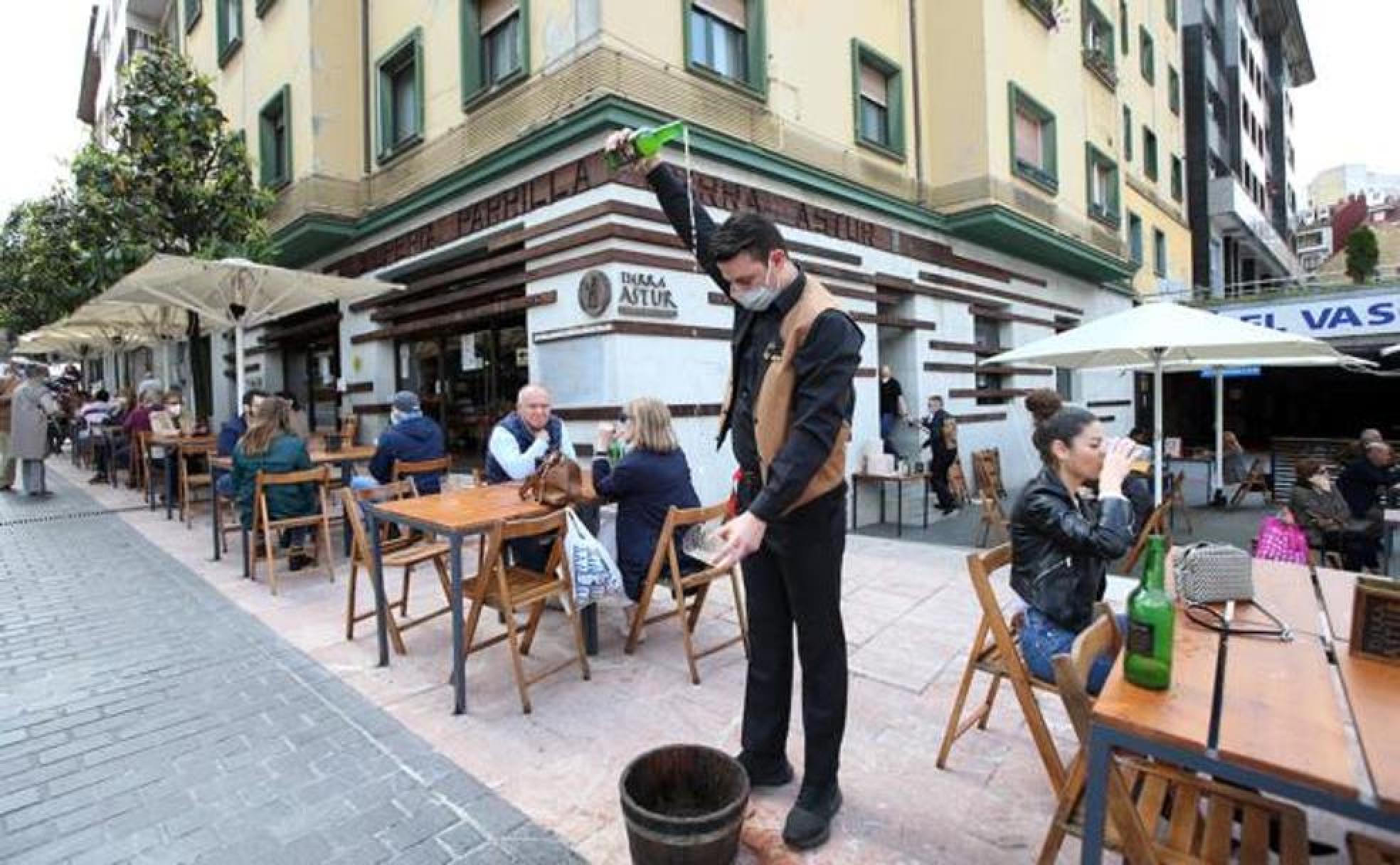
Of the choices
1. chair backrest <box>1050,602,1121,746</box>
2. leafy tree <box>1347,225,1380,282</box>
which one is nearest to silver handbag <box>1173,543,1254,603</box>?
chair backrest <box>1050,602,1121,746</box>

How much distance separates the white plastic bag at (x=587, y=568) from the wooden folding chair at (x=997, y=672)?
→ 1.78 m

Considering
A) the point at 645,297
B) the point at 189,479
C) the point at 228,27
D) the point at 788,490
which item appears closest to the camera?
the point at 788,490

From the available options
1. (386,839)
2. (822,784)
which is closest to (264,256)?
(386,839)

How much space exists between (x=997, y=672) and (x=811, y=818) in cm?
96

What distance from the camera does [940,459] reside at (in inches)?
375

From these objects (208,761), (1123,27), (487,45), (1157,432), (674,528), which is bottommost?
(208,761)

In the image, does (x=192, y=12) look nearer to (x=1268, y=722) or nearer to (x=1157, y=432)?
(x=1157, y=432)

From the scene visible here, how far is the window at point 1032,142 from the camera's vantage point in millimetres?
11445

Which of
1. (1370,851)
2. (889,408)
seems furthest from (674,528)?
(889,408)

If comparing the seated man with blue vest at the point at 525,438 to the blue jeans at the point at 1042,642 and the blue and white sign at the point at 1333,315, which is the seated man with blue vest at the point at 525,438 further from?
the blue and white sign at the point at 1333,315

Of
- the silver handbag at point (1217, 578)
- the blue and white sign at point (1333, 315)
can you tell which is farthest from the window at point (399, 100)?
the blue and white sign at point (1333, 315)

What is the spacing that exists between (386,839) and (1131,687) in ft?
7.70

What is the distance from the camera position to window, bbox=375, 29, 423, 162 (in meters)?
9.39

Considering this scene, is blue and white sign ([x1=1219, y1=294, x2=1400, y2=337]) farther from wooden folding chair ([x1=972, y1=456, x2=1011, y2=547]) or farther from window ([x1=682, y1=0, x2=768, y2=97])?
window ([x1=682, y1=0, x2=768, y2=97])
